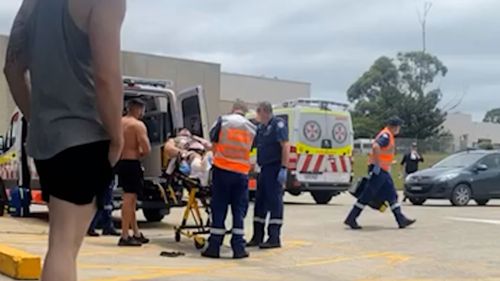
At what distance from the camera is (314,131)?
744 inches

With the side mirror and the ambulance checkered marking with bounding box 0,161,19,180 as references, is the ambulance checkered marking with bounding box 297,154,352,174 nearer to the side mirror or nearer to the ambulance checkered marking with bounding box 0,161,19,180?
the side mirror

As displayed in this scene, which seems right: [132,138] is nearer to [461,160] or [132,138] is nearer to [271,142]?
Answer: [271,142]

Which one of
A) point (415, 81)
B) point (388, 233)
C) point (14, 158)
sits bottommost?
point (388, 233)

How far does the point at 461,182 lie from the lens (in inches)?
786

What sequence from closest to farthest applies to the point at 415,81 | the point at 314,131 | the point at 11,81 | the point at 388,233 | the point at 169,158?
1. the point at 11,81
2. the point at 169,158
3. the point at 388,233
4. the point at 314,131
5. the point at 415,81

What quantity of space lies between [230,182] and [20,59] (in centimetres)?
571

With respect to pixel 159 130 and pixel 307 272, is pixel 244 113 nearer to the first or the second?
pixel 307 272

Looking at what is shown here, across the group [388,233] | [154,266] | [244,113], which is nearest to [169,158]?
[244,113]

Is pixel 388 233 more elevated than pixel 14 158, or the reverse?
pixel 14 158

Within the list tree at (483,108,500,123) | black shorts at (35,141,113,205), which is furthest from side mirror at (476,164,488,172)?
tree at (483,108,500,123)

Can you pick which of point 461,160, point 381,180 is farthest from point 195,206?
point 461,160

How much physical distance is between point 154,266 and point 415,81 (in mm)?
81798

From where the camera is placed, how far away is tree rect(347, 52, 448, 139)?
7956 centimetres

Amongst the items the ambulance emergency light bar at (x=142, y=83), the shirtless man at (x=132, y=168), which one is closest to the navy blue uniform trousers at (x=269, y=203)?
the shirtless man at (x=132, y=168)
